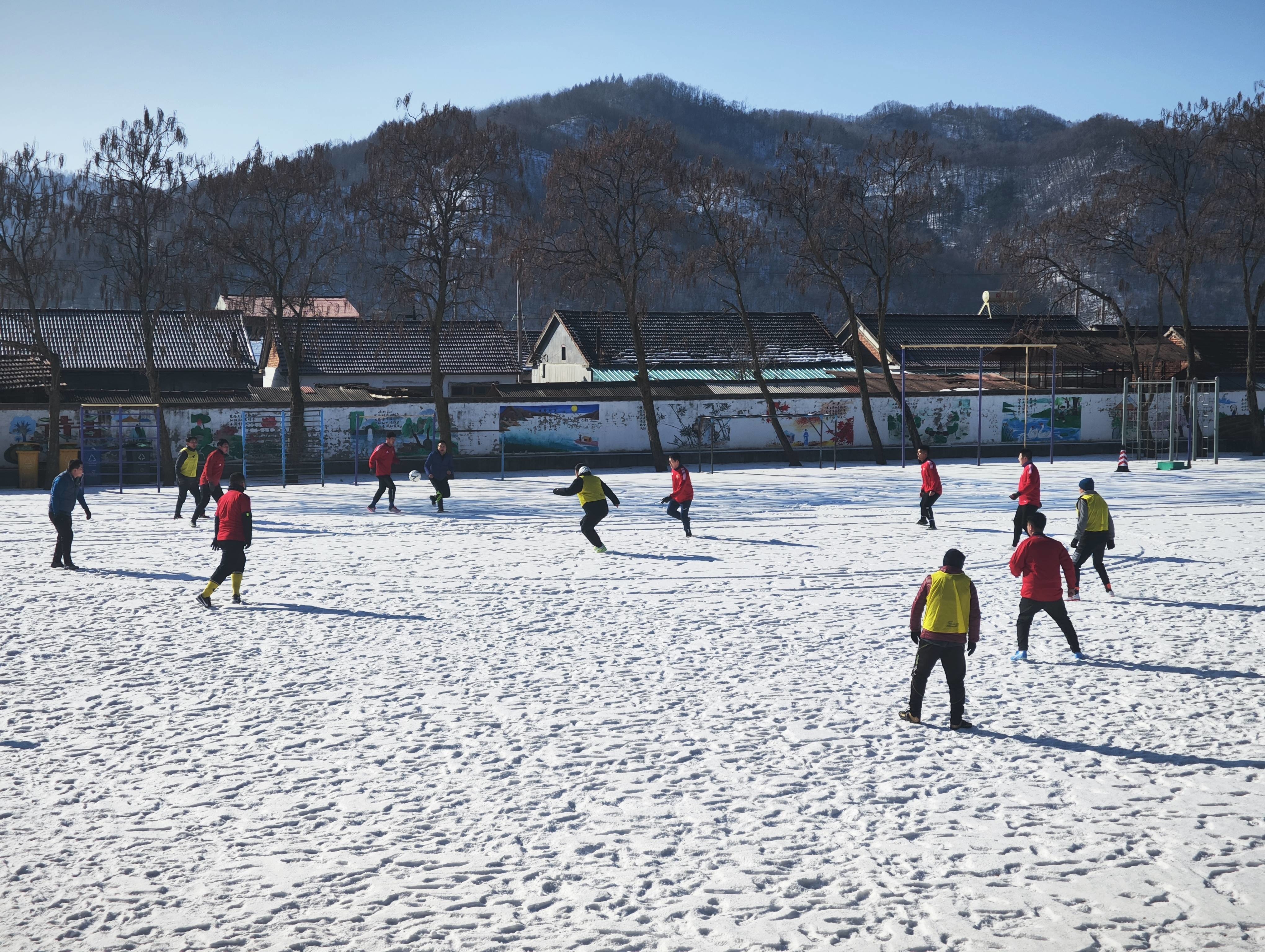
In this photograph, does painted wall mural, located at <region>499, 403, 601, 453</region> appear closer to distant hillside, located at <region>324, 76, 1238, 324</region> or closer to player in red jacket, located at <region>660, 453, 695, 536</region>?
player in red jacket, located at <region>660, 453, 695, 536</region>

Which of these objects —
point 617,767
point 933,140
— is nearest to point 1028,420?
point 617,767

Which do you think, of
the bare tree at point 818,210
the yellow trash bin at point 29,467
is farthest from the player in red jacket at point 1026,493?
the yellow trash bin at point 29,467

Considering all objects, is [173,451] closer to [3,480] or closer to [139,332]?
[3,480]

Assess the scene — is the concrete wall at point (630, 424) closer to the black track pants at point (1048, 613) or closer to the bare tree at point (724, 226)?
the bare tree at point (724, 226)

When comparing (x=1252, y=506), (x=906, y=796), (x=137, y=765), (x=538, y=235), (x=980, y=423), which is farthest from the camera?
(x=980, y=423)

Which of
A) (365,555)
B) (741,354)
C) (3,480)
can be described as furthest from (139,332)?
(365,555)

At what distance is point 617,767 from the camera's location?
747cm

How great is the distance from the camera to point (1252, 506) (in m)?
23.1

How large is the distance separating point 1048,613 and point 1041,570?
0.65 meters

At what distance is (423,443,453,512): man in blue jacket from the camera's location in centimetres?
2275

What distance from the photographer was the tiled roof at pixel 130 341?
4266cm

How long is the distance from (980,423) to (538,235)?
16.8 metres

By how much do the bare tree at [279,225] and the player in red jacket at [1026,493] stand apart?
21.7 m

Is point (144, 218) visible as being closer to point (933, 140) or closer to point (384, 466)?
point (384, 466)
